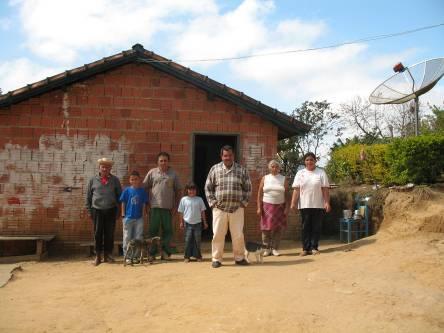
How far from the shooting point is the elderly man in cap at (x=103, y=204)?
23.2ft

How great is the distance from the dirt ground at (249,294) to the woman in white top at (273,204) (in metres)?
0.44

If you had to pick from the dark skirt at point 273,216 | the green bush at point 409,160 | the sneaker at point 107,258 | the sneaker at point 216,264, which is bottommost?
the sneaker at point 107,258

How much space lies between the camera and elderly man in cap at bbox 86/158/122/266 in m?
7.06

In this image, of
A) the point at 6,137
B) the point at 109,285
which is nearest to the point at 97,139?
the point at 6,137

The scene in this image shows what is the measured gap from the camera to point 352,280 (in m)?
4.89

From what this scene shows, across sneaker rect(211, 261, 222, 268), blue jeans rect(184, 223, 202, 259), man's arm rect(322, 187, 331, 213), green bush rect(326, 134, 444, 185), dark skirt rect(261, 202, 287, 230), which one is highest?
green bush rect(326, 134, 444, 185)

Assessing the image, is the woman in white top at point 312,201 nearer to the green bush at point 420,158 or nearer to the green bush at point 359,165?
the green bush at point 420,158

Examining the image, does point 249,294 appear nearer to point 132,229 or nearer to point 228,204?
point 228,204

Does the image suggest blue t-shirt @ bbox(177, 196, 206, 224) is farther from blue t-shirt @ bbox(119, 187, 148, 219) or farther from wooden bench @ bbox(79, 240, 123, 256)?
wooden bench @ bbox(79, 240, 123, 256)

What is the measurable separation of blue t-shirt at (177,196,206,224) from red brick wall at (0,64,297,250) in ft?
4.83

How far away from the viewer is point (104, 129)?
831 centimetres

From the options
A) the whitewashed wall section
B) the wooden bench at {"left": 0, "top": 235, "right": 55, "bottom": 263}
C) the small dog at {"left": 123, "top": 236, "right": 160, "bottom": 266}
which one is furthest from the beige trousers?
the wooden bench at {"left": 0, "top": 235, "right": 55, "bottom": 263}

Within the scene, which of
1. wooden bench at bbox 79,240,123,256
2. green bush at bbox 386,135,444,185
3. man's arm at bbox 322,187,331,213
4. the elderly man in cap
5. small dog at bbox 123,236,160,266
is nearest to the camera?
small dog at bbox 123,236,160,266

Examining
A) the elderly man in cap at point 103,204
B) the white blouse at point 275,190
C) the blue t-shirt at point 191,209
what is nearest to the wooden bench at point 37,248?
the elderly man in cap at point 103,204
